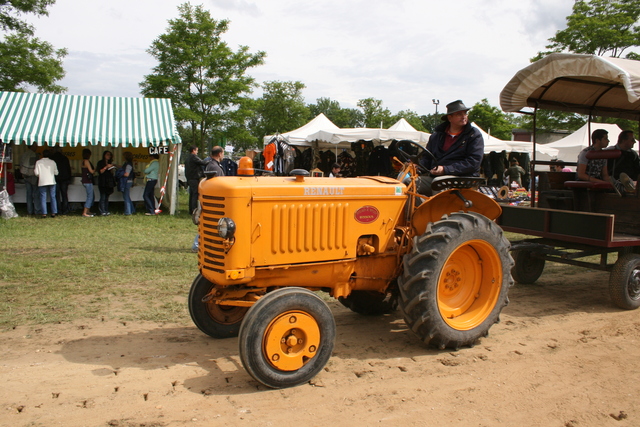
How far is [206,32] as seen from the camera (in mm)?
22562

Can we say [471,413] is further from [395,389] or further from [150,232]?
[150,232]

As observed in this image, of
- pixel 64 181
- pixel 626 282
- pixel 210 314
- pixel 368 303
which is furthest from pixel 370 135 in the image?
pixel 210 314

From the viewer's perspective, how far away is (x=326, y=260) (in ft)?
13.2

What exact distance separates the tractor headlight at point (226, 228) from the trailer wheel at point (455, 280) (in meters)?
1.42

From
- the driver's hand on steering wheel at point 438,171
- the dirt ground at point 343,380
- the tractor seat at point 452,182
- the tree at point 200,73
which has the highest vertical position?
the tree at point 200,73

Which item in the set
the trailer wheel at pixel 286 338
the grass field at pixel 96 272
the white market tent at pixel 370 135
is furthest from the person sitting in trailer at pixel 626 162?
the white market tent at pixel 370 135

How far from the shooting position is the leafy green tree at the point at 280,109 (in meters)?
48.2

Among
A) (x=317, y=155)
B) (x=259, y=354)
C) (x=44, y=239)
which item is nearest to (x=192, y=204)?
(x=44, y=239)

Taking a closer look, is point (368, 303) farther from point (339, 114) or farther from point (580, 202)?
point (339, 114)

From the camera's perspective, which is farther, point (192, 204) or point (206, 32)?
point (206, 32)

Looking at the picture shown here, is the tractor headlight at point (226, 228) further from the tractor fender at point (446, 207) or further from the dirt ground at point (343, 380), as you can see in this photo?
the tractor fender at point (446, 207)

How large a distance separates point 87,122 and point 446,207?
1150 cm

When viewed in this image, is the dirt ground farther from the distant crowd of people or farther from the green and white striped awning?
the green and white striped awning

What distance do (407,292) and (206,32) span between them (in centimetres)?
2104
